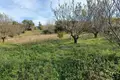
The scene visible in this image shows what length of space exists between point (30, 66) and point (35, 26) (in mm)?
56235

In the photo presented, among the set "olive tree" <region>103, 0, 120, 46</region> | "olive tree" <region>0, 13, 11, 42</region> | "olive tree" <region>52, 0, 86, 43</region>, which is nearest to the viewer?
"olive tree" <region>103, 0, 120, 46</region>

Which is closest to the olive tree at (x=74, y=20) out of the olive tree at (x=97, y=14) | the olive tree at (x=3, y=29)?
the olive tree at (x=97, y=14)

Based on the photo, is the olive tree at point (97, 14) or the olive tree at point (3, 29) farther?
the olive tree at point (3, 29)

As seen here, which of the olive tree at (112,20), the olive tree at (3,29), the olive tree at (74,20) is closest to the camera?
the olive tree at (112,20)

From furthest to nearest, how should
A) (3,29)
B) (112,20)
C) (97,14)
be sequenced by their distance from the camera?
(3,29)
(97,14)
(112,20)

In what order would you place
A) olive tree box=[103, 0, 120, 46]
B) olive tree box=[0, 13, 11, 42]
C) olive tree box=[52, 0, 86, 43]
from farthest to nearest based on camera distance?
1. olive tree box=[0, 13, 11, 42]
2. olive tree box=[52, 0, 86, 43]
3. olive tree box=[103, 0, 120, 46]

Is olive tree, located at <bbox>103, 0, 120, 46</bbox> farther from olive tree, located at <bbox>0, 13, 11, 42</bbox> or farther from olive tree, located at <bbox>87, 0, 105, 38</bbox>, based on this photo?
olive tree, located at <bbox>0, 13, 11, 42</bbox>

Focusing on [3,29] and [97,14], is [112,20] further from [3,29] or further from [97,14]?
[3,29]

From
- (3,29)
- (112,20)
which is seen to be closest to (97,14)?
(112,20)

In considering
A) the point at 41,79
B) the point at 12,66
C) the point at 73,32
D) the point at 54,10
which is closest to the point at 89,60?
the point at 41,79

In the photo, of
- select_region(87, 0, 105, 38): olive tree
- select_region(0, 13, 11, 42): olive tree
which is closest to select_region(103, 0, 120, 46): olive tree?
select_region(87, 0, 105, 38): olive tree

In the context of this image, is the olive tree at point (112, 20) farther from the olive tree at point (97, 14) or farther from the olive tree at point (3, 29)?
the olive tree at point (3, 29)

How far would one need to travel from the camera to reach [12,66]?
277 inches

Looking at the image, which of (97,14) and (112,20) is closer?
(112,20)
